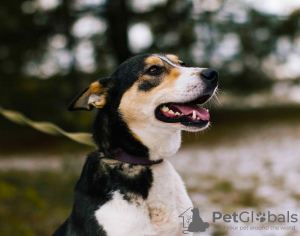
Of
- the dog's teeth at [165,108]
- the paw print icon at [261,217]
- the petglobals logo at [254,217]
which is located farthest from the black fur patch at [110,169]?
the paw print icon at [261,217]

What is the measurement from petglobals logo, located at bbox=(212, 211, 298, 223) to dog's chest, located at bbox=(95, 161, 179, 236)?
2.27m

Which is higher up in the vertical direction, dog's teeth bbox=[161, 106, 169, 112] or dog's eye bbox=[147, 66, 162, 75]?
dog's eye bbox=[147, 66, 162, 75]

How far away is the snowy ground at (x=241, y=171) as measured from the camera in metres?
5.42

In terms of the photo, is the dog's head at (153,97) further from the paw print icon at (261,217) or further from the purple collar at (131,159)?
the paw print icon at (261,217)

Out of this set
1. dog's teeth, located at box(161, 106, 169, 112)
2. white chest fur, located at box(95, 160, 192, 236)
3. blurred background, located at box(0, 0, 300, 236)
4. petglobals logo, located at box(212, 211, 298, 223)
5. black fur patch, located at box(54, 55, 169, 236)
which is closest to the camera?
white chest fur, located at box(95, 160, 192, 236)

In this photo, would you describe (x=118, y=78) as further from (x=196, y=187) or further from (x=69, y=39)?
(x=69, y=39)

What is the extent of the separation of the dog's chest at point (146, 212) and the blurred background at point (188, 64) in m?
1.49

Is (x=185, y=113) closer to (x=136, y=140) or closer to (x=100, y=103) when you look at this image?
(x=136, y=140)

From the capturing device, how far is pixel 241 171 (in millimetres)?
8461

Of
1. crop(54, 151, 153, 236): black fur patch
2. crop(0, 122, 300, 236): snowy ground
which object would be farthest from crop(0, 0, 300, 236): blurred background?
crop(54, 151, 153, 236): black fur patch

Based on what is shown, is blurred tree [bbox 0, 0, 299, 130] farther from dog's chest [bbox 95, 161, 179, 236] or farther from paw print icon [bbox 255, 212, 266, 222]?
dog's chest [bbox 95, 161, 179, 236]

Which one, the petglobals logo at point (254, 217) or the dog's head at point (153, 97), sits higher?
the dog's head at point (153, 97)

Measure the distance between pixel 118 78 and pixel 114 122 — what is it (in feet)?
1.29

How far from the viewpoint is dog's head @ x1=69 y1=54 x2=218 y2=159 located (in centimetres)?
298
